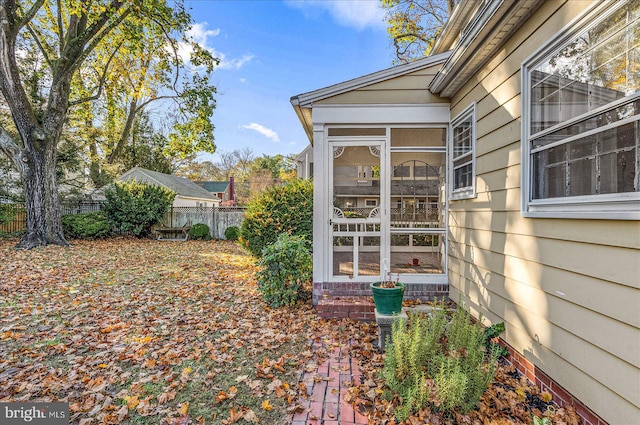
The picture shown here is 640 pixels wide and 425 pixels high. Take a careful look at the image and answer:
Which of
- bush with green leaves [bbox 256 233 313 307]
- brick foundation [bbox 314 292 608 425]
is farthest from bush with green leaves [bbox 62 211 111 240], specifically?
brick foundation [bbox 314 292 608 425]

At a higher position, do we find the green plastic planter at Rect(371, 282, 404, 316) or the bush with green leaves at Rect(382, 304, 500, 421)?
the green plastic planter at Rect(371, 282, 404, 316)

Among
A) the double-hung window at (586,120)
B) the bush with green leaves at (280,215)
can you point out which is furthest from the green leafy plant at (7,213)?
the double-hung window at (586,120)

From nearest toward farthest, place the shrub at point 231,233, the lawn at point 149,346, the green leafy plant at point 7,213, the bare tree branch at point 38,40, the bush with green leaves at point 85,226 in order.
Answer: the lawn at point 149,346
the bare tree branch at point 38,40
the green leafy plant at point 7,213
the bush with green leaves at point 85,226
the shrub at point 231,233

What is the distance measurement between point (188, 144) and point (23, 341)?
8.94m

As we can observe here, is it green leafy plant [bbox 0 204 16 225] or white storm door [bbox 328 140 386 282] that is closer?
white storm door [bbox 328 140 386 282]

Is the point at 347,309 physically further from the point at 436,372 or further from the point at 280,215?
the point at 280,215

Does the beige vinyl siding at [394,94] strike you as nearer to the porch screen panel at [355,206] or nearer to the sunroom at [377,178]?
the sunroom at [377,178]

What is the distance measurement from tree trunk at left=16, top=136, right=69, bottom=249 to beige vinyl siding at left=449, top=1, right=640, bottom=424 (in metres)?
12.0

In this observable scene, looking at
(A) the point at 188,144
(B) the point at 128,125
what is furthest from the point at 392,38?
(B) the point at 128,125

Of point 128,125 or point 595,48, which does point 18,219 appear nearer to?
point 128,125

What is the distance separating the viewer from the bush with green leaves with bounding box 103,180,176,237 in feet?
39.6

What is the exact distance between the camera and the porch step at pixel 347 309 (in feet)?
→ 13.5

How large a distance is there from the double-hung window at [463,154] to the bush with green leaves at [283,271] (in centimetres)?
242

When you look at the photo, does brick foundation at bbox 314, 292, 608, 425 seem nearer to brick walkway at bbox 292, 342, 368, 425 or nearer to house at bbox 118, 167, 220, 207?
brick walkway at bbox 292, 342, 368, 425
